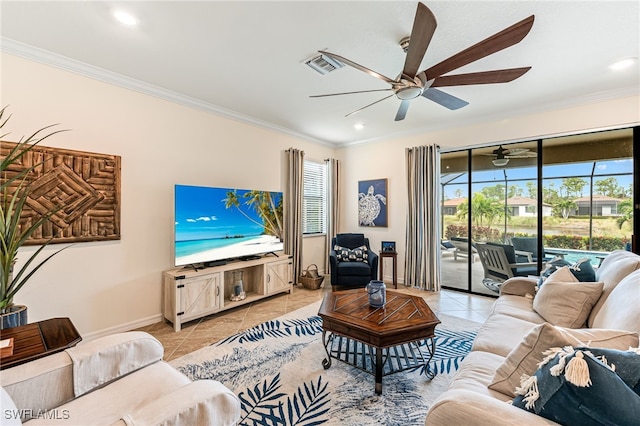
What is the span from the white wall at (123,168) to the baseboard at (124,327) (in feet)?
0.04

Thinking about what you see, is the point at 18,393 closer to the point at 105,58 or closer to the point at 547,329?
the point at 547,329

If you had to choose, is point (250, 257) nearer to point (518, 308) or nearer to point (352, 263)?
point (352, 263)

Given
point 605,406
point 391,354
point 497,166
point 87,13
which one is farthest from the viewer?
point 497,166

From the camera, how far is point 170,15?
1.90 metres

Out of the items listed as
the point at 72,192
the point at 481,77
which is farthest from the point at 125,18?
the point at 481,77

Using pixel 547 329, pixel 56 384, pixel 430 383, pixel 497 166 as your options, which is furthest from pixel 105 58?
pixel 497 166

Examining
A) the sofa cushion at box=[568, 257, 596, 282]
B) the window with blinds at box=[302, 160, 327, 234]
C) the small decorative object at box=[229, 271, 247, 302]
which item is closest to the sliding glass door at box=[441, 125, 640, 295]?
the sofa cushion at box=[568, 257, 596, 282]

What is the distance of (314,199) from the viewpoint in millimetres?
5266

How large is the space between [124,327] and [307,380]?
2.17 meters

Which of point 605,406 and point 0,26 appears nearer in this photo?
point 605,406

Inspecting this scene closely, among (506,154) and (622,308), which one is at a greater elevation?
(506,154)

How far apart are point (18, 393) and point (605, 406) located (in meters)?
2.04

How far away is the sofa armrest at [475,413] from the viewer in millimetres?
822

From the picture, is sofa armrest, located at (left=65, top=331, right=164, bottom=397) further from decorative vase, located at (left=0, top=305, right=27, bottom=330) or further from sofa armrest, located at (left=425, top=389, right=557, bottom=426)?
sofa armrest, located at (left=425, top=389, right=557, bottom=426)
